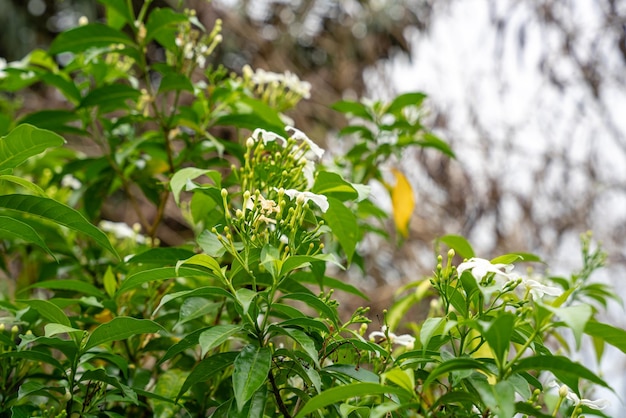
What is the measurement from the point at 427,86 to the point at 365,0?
1.93ft

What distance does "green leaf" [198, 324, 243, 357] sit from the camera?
66 centimetres

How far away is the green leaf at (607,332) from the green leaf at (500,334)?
95mm

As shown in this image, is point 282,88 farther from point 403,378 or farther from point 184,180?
point 403,378

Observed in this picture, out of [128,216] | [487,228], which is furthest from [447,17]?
[128,216]

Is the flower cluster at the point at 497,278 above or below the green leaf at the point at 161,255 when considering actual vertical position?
above

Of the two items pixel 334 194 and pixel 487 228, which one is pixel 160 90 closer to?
pixel 334 194

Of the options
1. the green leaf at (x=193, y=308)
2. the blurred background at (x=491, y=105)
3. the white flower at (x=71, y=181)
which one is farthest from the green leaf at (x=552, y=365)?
the blurred background at (x=491, y=105)

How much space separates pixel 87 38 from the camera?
1104mm

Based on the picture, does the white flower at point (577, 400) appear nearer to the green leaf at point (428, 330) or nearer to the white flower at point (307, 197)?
the green leaf at point (428, 330)

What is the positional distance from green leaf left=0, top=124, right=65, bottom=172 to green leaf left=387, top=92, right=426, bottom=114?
720 mm

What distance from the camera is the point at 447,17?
3.50 meters

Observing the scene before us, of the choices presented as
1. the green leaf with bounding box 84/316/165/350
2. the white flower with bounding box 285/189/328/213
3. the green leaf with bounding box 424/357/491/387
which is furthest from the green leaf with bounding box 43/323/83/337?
the green leaf with bounding box 424/357/491/387

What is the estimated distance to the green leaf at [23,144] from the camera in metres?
0.74

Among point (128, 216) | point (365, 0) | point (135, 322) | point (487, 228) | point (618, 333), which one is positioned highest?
point (365, 0)
